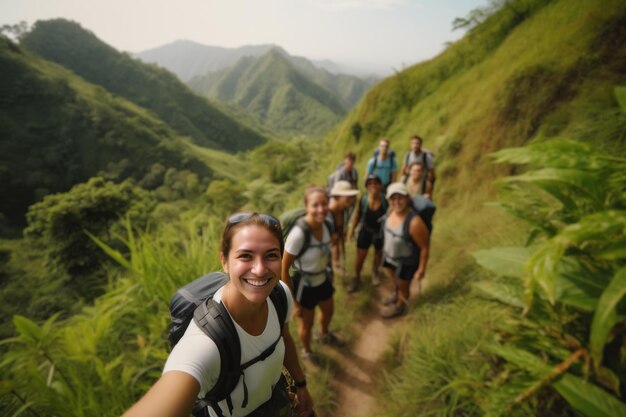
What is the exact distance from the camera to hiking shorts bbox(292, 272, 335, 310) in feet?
10.3

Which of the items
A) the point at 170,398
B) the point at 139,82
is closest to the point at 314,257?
the point at 170,398

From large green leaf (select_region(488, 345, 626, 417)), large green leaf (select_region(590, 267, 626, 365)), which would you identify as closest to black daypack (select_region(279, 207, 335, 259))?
large green leaf (select_region(488, 345, 626, 417))

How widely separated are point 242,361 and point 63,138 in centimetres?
8455

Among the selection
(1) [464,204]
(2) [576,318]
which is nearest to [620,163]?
(2) [576,318]

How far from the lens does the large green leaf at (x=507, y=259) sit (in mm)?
1692

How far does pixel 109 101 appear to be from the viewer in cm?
7738

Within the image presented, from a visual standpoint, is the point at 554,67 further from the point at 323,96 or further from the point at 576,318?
the point at 323,96

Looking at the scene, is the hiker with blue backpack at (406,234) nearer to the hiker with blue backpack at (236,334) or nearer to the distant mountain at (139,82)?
the hiker with blue backpack at (236,334)

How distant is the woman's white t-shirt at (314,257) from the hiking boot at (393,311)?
4.80 ft

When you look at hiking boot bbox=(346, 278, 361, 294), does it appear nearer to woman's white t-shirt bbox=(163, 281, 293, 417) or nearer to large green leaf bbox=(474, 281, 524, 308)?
large green leaf bbox=(474, 281, 524, 308)

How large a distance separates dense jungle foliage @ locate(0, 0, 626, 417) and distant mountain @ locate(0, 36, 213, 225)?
67306 mm

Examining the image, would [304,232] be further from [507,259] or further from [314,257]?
[507,259]

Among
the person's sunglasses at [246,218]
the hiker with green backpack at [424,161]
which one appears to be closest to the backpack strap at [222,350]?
the person's sunglasses at [246,218]

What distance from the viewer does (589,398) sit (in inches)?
50.3
